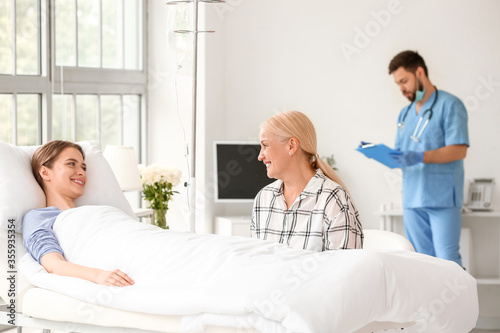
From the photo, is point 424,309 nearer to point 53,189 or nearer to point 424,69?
point 53,189

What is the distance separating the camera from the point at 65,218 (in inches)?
95.0

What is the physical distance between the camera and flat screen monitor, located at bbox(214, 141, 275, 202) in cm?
441

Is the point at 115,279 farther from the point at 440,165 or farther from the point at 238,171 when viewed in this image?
the point at 238,171

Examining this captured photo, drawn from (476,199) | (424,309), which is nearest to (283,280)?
(424,309)

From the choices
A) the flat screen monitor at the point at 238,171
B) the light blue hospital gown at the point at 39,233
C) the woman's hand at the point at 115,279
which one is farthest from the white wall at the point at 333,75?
the woman's hand at the point at 115,279

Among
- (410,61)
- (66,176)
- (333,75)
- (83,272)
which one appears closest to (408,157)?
(410,61)

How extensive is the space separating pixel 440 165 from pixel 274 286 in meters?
2.23

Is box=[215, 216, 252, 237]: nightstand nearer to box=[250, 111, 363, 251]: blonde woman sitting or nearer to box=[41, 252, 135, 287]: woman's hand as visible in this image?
box=[250, 111, 363, 251]: blonde woman sitting

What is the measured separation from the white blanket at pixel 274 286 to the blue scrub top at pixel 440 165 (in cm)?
182

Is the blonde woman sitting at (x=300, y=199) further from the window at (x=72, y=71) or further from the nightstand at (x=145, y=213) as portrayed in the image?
the window at (x=72, y=71)

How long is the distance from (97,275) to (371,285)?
0.80 m

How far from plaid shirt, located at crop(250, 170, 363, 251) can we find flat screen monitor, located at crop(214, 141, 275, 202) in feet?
6.62

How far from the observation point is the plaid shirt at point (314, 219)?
2182 millimetres

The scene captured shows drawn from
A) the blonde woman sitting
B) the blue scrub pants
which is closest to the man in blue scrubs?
the blue scrub pants
